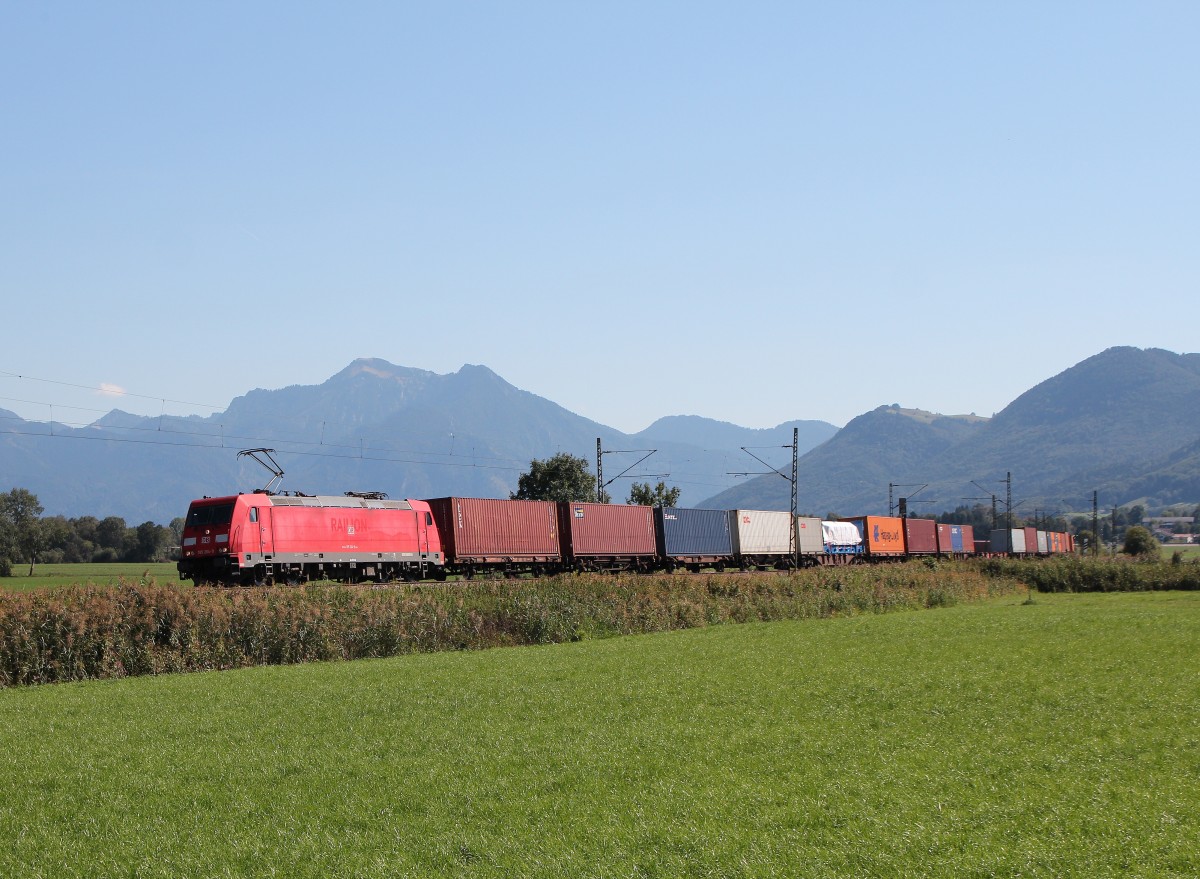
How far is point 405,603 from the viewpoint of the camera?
28781 millimetres

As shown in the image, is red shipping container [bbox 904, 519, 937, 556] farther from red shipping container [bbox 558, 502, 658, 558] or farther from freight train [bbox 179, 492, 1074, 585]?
red shipping container [bbox 558, 502, 658, 558]

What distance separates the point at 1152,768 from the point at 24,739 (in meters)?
15.1

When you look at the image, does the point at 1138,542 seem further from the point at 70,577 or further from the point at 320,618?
the point at 320,618

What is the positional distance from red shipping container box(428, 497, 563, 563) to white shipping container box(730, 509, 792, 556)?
15.9m

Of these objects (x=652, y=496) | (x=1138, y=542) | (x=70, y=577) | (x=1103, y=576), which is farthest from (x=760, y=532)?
(x=652, y=496)

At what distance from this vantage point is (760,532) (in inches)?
2840

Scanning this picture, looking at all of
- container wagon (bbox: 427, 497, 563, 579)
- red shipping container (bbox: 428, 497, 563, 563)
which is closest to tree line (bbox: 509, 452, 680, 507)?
container wagon (bbox: 427, 497, 563, 579)

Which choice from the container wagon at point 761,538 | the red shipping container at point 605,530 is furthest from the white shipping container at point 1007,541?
the red shipping container at point 605,530

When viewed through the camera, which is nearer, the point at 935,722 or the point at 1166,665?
the point at 935,722

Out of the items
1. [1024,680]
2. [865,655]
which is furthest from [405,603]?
[1024,680]

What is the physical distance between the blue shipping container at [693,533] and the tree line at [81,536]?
5662cm

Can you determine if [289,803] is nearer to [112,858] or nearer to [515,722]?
[112,858]

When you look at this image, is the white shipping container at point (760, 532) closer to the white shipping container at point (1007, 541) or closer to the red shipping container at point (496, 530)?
the red shipping container at point (496, 530)

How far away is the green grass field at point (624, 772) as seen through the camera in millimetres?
9672
